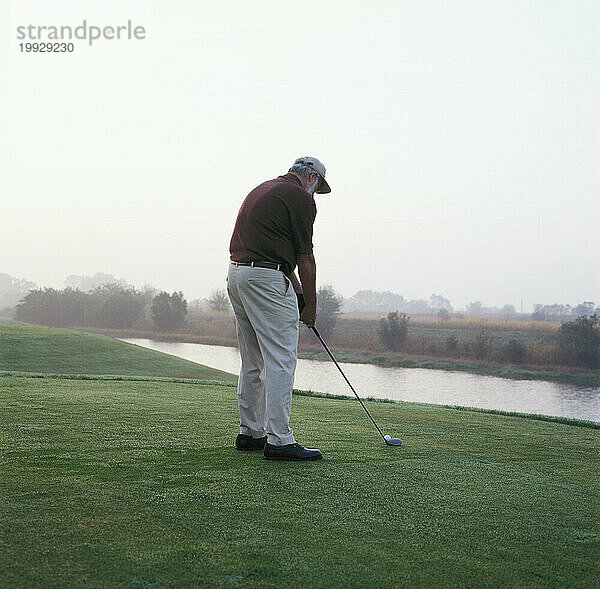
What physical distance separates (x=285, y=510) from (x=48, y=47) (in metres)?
16.3

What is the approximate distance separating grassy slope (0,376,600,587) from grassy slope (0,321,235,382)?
1031 cm

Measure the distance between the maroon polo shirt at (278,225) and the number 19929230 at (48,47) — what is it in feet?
39.7

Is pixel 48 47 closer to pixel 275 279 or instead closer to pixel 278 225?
pixel 278 225

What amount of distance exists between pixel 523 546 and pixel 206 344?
2686cm

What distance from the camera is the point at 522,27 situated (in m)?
20.1

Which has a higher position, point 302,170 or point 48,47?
point 48,47

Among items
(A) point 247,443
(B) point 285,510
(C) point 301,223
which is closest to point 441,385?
(A) point 247,443

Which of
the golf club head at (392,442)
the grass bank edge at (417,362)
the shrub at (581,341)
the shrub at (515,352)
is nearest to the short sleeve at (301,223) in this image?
the golf club head at (392,442)

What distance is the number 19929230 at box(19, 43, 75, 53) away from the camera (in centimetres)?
1430

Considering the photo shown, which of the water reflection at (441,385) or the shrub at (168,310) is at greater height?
the shrub at (168,310)

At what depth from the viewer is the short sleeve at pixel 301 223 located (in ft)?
11.3

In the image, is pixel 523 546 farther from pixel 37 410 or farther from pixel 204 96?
pixel 204 96

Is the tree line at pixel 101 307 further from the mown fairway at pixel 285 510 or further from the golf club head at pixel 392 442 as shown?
the golf club head at pixel 392 442

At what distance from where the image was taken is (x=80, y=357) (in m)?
15.2
